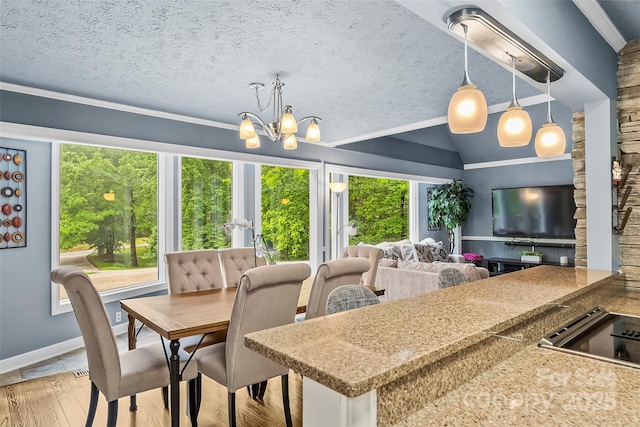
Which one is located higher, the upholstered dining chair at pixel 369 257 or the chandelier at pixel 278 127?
the chandelier at pixel 278 127

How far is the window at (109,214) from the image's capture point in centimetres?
394

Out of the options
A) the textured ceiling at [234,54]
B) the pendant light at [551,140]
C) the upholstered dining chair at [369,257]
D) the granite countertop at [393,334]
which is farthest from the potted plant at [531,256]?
the granite countertop at [393,334]

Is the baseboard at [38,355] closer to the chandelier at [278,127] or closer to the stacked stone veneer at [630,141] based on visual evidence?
the chandelier at [278,127]

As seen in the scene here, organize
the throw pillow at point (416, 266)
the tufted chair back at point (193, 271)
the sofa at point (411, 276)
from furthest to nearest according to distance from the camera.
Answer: the throw pillow at point (416, 266) < the sofa at point (411, 276) < the tufted chair back at point (193, 271)

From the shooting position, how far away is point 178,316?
2340 millimetres

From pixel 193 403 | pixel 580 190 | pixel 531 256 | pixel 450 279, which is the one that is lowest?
pixel 193 403

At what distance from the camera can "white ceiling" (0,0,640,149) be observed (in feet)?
7.22

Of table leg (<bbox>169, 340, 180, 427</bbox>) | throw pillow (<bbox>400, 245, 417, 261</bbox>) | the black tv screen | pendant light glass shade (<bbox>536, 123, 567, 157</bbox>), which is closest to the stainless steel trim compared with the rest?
pendant light glass shade (<bbox>536, 123, 567, 157</bbox>)

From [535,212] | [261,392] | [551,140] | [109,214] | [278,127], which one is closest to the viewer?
[551,140]

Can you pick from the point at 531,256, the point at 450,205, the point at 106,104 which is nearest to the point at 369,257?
the point at 106,104

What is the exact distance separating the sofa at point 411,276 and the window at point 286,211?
1.53 m

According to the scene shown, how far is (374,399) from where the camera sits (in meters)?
0.82

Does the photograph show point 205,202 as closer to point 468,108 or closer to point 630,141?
point 468,108

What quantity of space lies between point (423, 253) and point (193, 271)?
4.39 m
